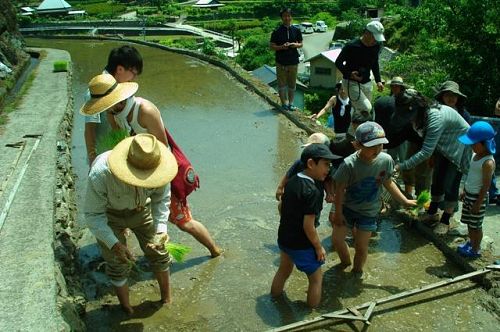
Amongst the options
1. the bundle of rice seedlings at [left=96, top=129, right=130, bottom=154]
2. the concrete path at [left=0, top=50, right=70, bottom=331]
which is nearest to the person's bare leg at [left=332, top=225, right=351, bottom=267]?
the bundle of rice seedlings at [left=96, top=129, right=130, bottom=154]

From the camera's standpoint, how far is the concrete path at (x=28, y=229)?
3490 mm

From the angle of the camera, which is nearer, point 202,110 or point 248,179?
point 248,179

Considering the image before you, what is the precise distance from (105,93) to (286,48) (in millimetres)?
6000

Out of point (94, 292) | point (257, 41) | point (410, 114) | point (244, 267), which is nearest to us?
point (94, 292)

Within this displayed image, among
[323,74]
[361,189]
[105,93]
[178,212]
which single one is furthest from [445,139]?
[323,74]

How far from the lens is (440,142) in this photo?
5.02 meters

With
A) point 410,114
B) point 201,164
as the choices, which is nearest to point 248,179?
point 201,164

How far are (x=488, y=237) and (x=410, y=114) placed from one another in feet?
4.76

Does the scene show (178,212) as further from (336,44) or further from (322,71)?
(336,44)

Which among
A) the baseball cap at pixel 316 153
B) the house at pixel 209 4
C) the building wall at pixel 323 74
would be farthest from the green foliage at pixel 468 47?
the house at pixel 209 4

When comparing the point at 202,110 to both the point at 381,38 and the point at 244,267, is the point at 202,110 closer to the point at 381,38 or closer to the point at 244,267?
the point at 381,38

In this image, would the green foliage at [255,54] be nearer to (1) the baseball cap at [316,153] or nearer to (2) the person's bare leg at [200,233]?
(2) the person's bare leg at [200,233]

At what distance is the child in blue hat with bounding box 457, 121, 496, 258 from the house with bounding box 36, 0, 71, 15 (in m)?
59.8

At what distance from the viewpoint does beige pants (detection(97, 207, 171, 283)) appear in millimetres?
3818
